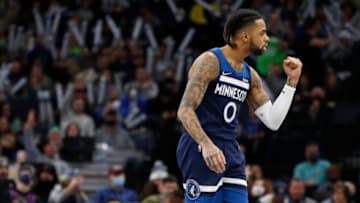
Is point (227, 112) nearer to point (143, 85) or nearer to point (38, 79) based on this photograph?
point (143, 85)

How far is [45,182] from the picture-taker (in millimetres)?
14617

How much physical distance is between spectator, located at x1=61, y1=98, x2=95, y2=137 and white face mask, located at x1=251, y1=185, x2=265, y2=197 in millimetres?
3556

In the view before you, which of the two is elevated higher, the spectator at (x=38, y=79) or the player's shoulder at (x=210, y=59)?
the player's shoulder at (x=210, y=59)

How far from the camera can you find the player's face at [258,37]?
7.80 meters

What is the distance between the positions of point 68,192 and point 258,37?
6412mm

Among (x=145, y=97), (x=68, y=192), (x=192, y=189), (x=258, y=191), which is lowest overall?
(x=258, y=191)

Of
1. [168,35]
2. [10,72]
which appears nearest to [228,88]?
[10,72]

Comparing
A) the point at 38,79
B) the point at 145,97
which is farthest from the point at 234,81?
the point at 38,79

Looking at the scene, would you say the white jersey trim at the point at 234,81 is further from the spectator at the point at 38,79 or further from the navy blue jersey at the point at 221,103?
the spectator at the point at 38,79

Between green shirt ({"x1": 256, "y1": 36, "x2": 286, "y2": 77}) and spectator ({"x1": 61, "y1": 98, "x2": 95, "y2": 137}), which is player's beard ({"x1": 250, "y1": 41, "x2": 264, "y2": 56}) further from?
green shirt ({"x1": 256, "y1": 36, "x2": 286, "y2": 77})

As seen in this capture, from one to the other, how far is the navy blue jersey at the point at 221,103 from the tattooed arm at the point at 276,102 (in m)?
0.30

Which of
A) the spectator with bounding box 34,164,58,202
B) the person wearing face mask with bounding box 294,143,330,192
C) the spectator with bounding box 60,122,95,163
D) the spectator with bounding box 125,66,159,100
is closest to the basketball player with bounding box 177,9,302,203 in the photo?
the spectator with bounding box 34,164,58,202

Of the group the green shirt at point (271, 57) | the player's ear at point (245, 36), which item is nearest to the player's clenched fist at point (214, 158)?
the player's ear at point (245, 36)

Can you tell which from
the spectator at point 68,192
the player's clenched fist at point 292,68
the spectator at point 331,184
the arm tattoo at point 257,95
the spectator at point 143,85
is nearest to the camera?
the player's clenched fist at point 292,68
